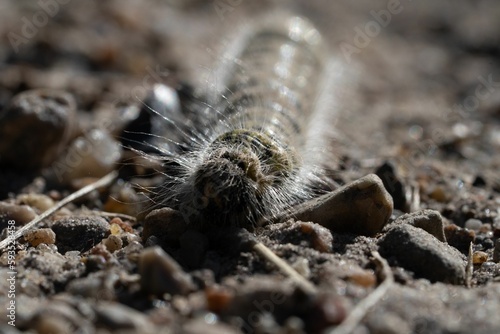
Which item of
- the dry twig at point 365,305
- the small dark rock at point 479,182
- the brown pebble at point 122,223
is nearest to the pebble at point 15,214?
the brown pebble at point 122,223

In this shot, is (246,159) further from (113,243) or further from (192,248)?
(113,243)

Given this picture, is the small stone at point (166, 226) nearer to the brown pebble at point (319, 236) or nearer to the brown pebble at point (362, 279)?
the brown pebble at point (319, 236)

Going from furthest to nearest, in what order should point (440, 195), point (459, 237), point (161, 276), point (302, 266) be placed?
point (440, 195), point (459, 237), point (302, 266), point (161, 276)

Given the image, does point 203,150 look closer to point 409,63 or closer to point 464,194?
point 464,194

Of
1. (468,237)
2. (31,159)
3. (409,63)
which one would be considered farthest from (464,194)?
(409,63)

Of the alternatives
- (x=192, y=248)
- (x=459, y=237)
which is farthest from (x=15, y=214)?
(x=459, y=237)

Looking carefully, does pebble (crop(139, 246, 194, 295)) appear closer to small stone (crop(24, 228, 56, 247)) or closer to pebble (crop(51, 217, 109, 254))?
pebble (crop(51, 217, 109, 254))
